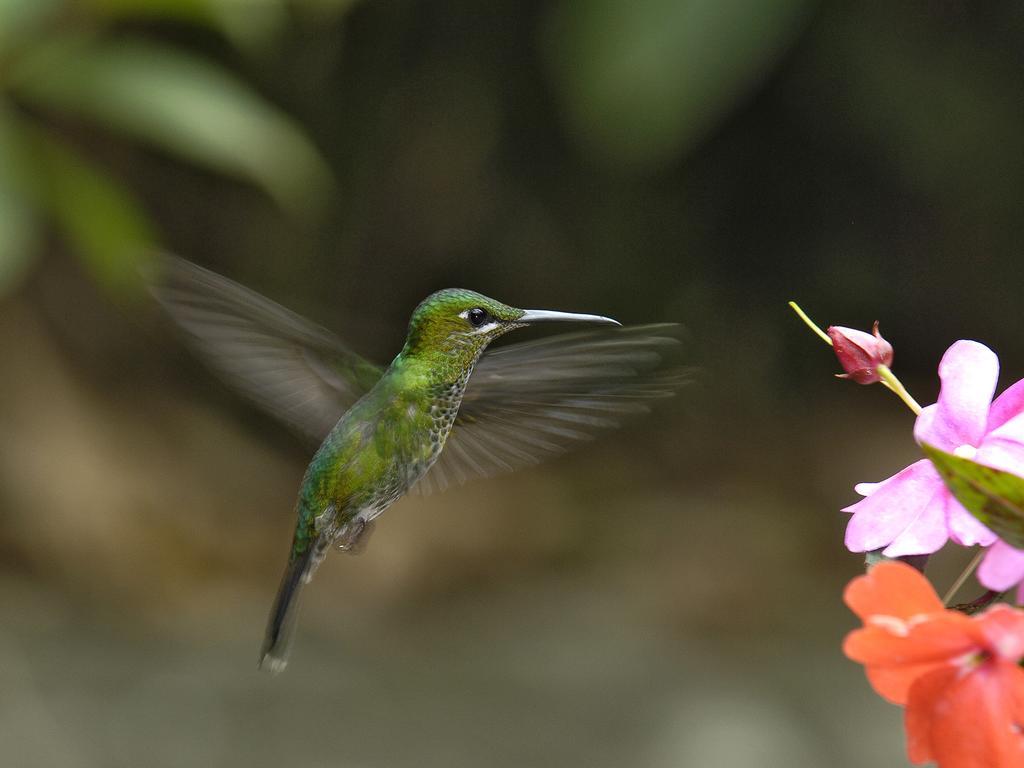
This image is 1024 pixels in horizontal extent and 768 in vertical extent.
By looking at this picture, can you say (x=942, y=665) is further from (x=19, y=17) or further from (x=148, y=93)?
(x=148, y=93)

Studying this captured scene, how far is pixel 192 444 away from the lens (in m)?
3.27

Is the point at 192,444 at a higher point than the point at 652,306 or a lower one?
lower

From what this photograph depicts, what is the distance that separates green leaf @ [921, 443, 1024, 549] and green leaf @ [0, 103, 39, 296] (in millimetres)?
1396

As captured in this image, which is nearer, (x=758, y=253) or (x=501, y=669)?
(x=501, y=669)

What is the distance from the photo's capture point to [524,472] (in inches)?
138

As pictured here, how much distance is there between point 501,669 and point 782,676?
632 mm

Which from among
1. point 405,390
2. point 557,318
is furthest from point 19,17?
point 557,318

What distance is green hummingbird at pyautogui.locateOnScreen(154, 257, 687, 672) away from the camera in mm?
782

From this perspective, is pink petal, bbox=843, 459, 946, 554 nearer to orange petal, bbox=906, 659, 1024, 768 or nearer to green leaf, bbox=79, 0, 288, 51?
orange petal, bbox=906, 659, 1024, 768

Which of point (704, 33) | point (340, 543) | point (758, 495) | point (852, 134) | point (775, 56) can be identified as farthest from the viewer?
point (758, 495)

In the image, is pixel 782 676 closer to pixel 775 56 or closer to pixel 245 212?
pixel 775 56

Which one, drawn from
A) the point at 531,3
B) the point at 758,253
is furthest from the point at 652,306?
the point at 531,3

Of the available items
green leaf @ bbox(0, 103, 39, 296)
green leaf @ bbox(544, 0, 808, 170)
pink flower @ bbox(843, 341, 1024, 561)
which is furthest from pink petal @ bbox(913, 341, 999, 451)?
green leaf @ bbox(544, 0, 808, 170)

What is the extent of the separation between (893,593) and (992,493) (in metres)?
0.05
